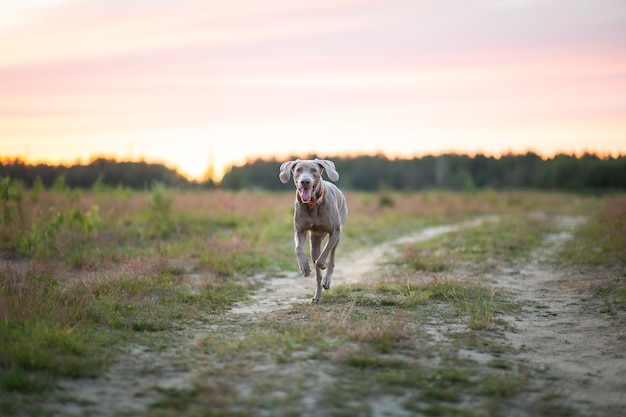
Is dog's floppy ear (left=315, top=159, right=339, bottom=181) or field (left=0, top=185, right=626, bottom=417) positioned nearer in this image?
field (left=0, top=185, right=626, bottom=417)

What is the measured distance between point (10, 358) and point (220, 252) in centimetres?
782

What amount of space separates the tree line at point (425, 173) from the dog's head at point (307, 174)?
58.5ft

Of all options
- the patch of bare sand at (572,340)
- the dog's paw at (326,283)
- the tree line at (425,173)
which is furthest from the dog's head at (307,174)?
the tree line at (425,173)

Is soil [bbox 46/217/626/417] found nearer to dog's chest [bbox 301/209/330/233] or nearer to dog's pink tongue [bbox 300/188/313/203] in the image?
dog's chest [bbox 301/209/330/233]

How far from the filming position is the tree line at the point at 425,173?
29.9 metres

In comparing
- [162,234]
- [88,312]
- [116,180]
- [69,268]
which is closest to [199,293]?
[88,312]

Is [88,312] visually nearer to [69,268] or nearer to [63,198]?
[69,268]

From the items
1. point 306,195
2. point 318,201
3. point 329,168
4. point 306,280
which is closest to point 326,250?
point 318,201

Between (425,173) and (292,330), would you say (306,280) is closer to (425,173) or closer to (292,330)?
(292,330)

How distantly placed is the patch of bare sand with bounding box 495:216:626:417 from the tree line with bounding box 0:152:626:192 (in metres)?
20.0

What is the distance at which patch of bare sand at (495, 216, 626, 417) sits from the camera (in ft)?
16.3

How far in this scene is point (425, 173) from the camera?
315 feet

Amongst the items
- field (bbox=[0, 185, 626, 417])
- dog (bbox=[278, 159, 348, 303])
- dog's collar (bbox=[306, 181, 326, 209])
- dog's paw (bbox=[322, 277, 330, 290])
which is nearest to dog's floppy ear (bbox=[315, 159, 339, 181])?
dog (bbox=[278, 159, 348, 303])

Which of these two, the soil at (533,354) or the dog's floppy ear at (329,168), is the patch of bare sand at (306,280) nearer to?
the soil at (533,354)
